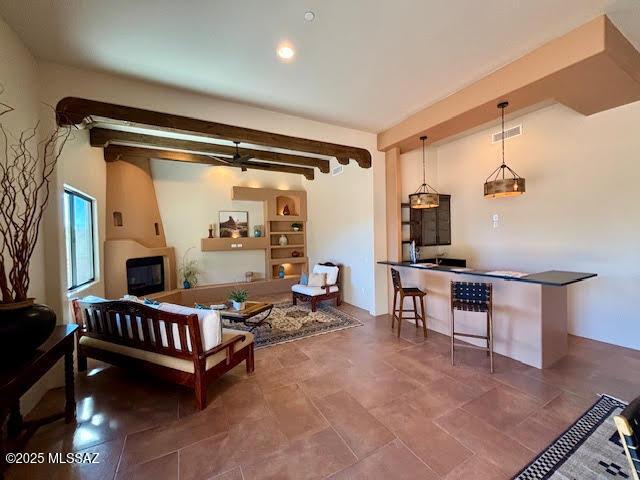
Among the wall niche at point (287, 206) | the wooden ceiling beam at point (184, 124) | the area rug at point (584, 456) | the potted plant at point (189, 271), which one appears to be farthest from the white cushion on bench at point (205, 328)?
the wall niche at point (287, 206)

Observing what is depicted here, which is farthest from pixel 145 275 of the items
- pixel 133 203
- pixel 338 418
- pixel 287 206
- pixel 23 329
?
pixel 338 418

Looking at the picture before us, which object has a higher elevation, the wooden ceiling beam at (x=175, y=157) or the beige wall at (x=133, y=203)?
the wooden ceiling beam at (x=175, y=157)

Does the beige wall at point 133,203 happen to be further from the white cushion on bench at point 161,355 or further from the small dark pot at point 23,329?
the small dark pot at point 23,329

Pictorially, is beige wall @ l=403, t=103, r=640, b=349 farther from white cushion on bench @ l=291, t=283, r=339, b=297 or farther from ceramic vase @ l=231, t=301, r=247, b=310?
ceramic vase @ l=231, t=301, r=247, b=310

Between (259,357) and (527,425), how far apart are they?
2.66 m

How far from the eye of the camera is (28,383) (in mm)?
1621

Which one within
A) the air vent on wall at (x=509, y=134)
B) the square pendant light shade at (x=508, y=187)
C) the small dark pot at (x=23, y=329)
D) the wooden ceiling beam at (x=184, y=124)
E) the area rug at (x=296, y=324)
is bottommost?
the area rug at (x=296, y=324)

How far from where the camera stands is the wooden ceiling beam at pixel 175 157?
493 cm

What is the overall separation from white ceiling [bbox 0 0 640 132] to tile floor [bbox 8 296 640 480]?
3220 millimetres

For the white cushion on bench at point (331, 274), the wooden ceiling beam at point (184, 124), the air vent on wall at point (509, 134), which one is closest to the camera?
the wooden ceiling beam at point (184, 124)

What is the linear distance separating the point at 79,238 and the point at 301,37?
166 inches

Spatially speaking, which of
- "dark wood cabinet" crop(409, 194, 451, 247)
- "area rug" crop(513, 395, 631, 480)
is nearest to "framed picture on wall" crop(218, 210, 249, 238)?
"dark wood cabinet" crop(409, 194, 451, 247)

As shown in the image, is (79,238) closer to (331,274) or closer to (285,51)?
(285,51)

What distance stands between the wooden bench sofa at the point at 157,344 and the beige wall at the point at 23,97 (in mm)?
469
